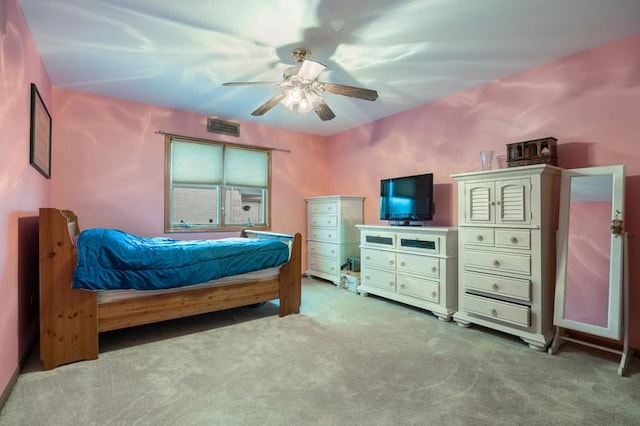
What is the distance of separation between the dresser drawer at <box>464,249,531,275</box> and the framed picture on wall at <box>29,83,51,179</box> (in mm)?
3703

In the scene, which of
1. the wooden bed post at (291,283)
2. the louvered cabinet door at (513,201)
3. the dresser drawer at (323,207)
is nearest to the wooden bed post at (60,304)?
the wooden bed post at (291,283)

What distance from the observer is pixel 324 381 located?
197 cm

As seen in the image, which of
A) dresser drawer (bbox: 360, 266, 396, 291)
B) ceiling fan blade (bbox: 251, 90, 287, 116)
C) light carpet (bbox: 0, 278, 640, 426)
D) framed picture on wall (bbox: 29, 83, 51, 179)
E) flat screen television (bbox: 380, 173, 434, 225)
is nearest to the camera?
light carpet (bbox: 0, 278, 640, 426)

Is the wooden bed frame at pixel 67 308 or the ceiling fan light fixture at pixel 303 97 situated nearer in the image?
the wooden bed frame at pixel 67 308

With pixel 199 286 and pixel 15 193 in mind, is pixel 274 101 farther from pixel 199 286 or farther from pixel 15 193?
pixel 15 193

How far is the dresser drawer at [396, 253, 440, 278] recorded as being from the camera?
10.6 feet

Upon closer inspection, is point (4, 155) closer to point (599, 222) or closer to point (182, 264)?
point (182, 264)

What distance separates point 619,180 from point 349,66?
227cm

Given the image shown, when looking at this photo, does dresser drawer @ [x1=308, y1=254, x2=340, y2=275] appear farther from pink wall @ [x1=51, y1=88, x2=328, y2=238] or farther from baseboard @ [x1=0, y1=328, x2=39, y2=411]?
baseboard @ [x1=0, y1=328, x2=39, y2=411]

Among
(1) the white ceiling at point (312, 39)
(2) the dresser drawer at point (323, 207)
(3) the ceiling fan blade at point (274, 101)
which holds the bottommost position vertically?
(2) the dresser drawer at point (323, 207)

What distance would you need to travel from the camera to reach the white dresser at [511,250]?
253 centimetres

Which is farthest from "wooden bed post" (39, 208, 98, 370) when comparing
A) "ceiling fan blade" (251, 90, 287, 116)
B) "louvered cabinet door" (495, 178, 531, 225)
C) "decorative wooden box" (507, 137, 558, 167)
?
"decorative wooden box" (507, 137, 558, 167)

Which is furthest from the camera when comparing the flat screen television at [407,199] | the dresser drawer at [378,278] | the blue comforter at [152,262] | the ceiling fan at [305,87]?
the dresser drawer at [378,278]

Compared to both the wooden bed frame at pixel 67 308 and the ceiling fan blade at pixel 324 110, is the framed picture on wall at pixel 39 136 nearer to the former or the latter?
the wooden bed frame at pixel 67 308
